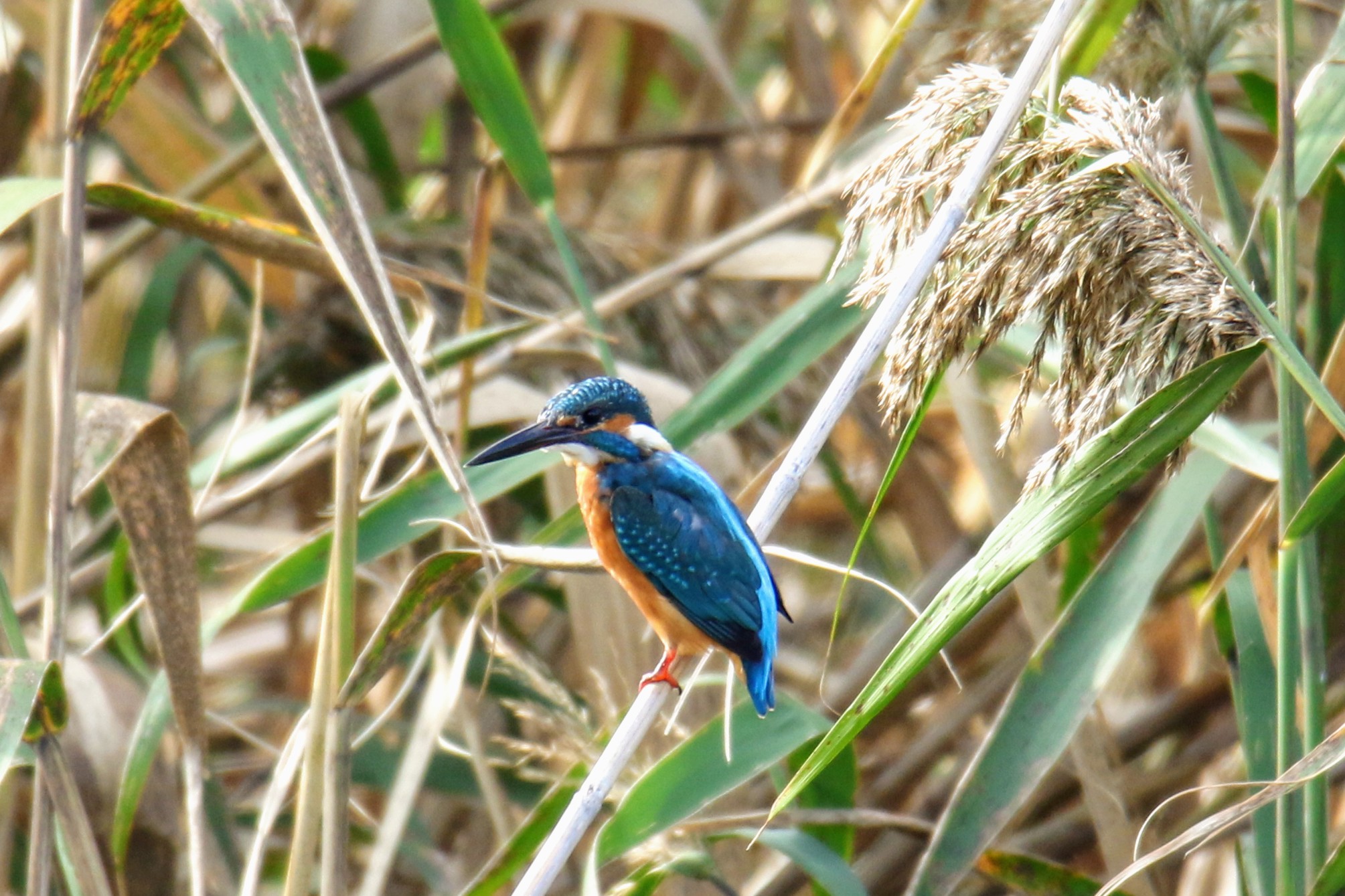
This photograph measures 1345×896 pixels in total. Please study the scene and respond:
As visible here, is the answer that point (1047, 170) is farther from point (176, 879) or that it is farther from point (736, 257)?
point (176, 879)

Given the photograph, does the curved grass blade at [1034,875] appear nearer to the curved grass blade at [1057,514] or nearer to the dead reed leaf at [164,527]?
the curved grass blade at [1057,514]

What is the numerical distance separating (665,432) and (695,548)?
7.4 inches

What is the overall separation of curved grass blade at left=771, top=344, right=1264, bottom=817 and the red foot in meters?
0.45

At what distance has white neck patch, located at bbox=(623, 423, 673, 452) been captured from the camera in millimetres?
1964

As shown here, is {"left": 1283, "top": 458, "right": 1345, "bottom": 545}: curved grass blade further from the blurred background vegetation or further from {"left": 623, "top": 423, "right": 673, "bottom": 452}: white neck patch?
{"left": 623, "top": 423, "right": 673, "bottom": 452}: white neck patch

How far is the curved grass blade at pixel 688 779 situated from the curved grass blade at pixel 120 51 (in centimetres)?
106

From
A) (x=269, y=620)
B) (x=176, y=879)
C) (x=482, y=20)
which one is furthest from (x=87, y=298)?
(x=482, y=20)

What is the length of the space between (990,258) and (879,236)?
0.60 ft

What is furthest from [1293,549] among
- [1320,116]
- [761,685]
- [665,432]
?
[665,432]

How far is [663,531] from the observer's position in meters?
1.98

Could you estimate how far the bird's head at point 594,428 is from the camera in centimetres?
180

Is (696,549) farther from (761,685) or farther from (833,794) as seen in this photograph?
(833,794)

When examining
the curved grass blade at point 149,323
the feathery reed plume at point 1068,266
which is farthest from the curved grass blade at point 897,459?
the curved grass blade at point 149,323

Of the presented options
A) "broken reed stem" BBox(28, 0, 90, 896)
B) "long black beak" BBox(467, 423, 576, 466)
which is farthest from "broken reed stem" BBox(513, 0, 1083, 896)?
"broken reed stem" BBox(28, 0, 90, 896)
